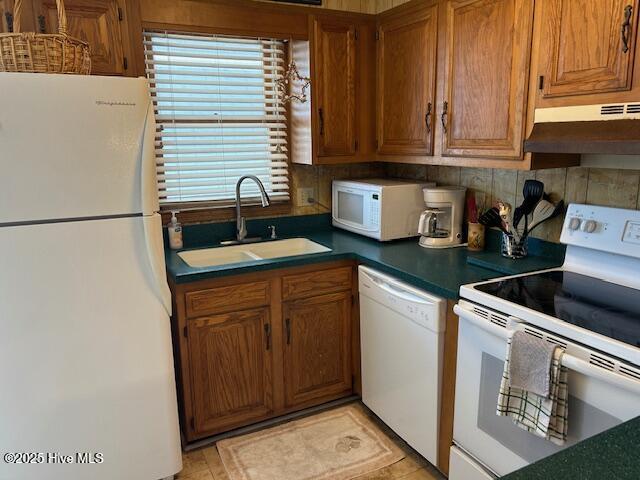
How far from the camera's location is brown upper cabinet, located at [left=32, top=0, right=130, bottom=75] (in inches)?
82.7

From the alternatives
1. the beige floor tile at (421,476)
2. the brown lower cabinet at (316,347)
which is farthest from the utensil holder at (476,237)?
the beige floor tile at (421,476)

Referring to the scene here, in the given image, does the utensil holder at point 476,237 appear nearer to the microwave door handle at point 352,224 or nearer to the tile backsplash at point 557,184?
the tile backsplash at point 557,184

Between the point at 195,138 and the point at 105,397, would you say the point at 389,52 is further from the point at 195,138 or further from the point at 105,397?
the point at 105,397

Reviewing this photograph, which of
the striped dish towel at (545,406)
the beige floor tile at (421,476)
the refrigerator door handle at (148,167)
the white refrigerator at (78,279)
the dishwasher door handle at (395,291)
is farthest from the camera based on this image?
the beige floor tile at (421,476)

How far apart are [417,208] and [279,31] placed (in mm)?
1220

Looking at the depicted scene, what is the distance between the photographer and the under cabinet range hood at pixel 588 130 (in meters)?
1.50

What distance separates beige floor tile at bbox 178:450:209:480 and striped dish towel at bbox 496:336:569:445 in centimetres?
142

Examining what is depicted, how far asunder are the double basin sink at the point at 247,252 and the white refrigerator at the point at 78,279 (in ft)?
2.25

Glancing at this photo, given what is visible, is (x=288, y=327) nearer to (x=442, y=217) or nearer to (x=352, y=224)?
(x=352, y=224)

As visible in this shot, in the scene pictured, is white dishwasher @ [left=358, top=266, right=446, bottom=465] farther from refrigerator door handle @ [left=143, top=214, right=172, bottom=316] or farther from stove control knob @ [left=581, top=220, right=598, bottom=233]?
refrigerator door handle @ [left=143, top=214, right=172, bottom=316]

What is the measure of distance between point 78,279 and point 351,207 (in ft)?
5.11

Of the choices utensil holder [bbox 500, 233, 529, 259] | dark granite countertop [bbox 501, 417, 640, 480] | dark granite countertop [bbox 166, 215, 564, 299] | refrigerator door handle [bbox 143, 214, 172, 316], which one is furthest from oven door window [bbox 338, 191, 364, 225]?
dark granite countertop [bbox 501, 417, 640, 480]

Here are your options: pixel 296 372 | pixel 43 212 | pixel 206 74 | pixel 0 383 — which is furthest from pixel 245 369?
pixel 206 74

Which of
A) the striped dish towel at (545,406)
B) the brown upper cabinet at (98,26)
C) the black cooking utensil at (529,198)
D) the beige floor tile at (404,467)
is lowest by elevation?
the beige floor tile at (404,467)
